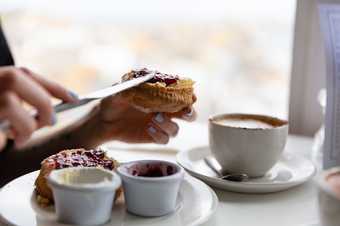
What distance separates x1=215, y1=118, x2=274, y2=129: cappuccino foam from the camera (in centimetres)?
104

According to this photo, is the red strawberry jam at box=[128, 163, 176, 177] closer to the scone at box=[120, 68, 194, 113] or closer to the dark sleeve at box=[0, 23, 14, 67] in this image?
the scone at box=[120, 68, 194, 113]

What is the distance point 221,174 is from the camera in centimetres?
102

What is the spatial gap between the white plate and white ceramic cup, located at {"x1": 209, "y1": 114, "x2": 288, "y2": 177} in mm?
116

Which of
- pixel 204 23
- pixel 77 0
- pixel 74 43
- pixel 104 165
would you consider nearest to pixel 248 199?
pixel 104 165

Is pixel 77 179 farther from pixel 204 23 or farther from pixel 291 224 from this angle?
pixel 204 23

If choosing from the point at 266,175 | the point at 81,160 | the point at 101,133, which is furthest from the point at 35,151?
the point at 266,175

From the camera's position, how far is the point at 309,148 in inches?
51.3

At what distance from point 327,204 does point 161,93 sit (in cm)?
33

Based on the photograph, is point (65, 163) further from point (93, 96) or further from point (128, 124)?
point (128, 124)

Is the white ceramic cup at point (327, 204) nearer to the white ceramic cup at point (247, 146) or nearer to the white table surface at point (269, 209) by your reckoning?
the white table surface at point (269, 209)

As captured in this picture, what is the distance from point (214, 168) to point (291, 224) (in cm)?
22

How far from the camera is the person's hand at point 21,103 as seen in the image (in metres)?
0.66

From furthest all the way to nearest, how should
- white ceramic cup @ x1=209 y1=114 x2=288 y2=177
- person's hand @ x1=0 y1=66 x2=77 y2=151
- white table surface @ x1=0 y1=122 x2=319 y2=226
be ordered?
white ceramic cup @ x1=209 y1=114 x2=288 y2=177, white table surface @ x1=0 y1=122 x2=319 y2=226, person's hand @ x1=0 y1=66 x2=77 y2=151

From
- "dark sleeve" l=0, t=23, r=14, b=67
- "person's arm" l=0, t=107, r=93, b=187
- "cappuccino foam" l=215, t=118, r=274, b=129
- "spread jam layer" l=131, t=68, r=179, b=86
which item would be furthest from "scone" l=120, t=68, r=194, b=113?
"dark sleeve" l=0, t=23, r=14, b=67
